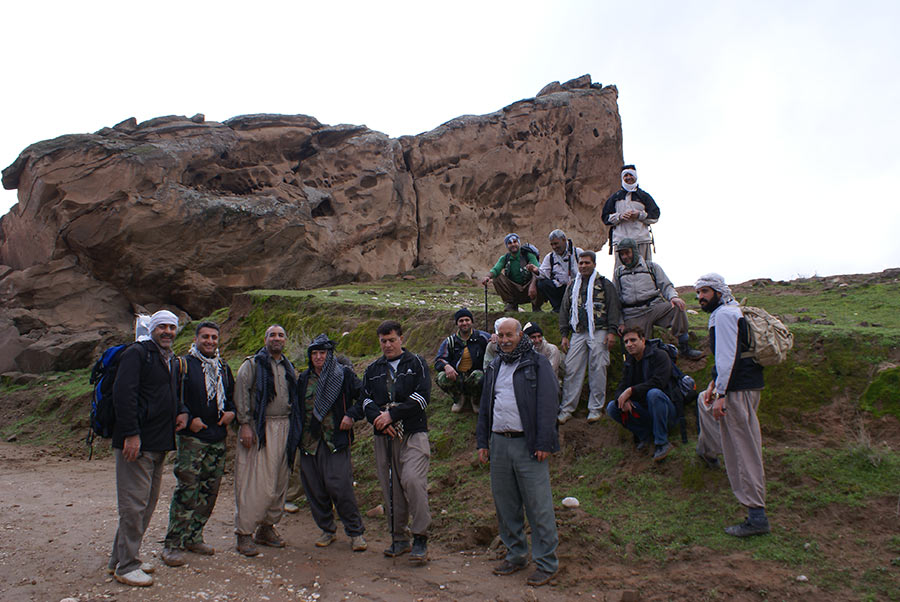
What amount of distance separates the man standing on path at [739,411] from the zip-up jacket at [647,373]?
839 millimetres

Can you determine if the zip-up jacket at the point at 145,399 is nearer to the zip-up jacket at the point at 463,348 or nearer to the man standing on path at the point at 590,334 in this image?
the zip-up jacket at the point at 463,348

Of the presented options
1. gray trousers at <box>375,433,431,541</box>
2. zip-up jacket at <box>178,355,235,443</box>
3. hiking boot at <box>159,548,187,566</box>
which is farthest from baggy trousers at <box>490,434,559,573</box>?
hiking boot at <box>159,548,187,566</box>

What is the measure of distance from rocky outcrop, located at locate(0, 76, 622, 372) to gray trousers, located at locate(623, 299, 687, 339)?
14.6 metres

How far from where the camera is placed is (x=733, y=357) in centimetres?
446

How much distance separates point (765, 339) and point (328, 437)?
3.54 m

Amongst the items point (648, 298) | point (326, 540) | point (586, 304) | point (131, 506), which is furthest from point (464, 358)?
point (131, 506)

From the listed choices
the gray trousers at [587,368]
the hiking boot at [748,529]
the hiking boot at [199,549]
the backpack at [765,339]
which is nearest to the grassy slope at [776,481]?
the hiking boot at [748,529]

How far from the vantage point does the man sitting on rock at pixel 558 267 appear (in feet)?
24.9

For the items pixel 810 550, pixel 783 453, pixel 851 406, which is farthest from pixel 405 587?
pixel 851 406

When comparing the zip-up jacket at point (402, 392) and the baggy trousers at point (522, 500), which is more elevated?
the zip-up jacket at point (402, 392)

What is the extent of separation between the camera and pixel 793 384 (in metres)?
5.89

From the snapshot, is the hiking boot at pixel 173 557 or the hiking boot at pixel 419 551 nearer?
the hiking boot at pixel 173 557

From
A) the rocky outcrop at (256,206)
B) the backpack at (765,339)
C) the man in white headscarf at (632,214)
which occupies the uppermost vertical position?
the rocky outcrop at (256,206)

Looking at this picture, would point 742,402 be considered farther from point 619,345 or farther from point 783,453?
point 619,345
